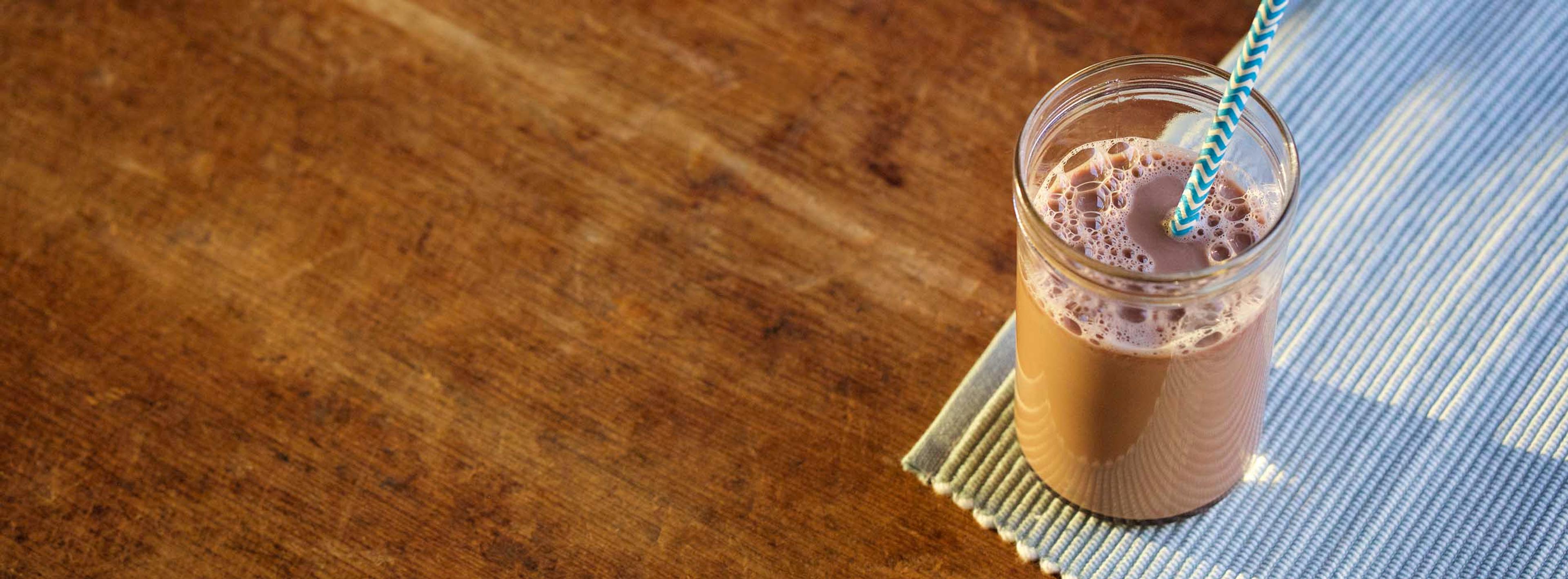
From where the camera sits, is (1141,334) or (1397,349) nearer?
(1141,334)

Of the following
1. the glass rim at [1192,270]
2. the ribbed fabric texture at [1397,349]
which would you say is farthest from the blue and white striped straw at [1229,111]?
the ribbed fabric texture at [1397,349]

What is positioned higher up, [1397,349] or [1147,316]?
[1147,316]

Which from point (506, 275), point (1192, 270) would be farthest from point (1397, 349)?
point (506, 275)

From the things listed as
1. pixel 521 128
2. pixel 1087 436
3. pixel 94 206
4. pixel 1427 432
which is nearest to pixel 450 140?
pixel 521 128

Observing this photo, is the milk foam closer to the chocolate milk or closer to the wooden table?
the chocolate milk

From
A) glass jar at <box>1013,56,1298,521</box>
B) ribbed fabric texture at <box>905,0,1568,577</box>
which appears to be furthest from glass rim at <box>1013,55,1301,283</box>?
ribbed fabric texture at <box>905,0,1568,577</box>

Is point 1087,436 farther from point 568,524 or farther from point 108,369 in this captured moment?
point 108,369

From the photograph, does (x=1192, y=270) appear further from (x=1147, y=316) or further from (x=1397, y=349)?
(x=1397, y=349)
